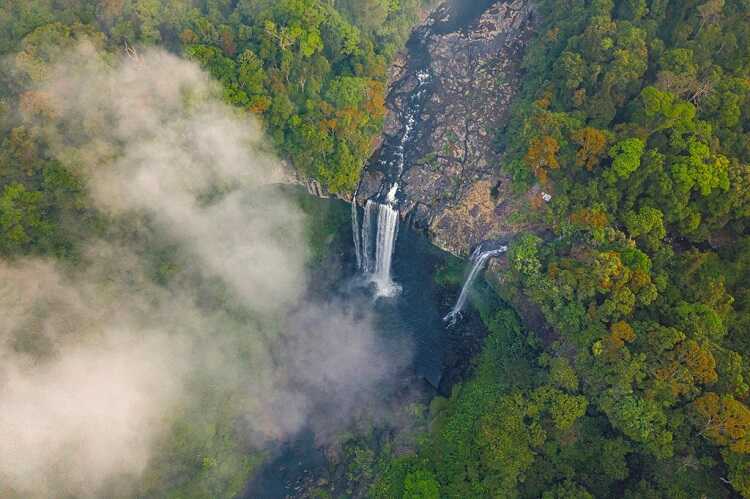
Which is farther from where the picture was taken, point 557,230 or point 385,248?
point 385,248

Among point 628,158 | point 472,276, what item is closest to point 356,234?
point 472,276

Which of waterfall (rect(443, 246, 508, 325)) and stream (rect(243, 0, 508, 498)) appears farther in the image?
waterfall (rect(443, 246, 508, 325))

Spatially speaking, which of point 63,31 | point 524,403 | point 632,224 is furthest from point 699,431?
point 63,31

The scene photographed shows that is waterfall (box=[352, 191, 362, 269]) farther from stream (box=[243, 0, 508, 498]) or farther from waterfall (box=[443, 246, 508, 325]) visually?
waterfall (box=[443, 246, 508, 325])

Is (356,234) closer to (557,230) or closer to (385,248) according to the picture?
(385,248)

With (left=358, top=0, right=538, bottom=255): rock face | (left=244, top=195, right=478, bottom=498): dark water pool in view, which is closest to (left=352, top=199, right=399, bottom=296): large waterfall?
(left=244, top=195, right=478, bottom=498): dark water pool

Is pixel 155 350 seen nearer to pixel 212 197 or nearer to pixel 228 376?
pixel 228 376
